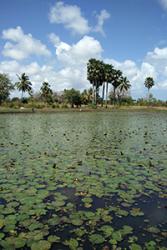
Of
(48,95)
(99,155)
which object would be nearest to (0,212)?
(99,155)

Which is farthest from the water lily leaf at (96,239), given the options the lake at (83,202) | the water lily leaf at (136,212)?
the water lily leaf at (136,212)

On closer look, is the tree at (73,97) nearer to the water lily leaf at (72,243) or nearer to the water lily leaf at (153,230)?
the water lily leaf at (153,230)

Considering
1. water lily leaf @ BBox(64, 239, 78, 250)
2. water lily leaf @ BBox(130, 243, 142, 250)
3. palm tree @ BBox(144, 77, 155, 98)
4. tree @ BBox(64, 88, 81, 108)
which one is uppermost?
palm tree @ BBox(144, 77, 155, 98)

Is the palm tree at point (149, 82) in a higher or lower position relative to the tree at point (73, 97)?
higher

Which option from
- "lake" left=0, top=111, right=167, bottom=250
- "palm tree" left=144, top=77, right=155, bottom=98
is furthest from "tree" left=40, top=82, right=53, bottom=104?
"lake" left=0, top=111, right=167, bottom=250

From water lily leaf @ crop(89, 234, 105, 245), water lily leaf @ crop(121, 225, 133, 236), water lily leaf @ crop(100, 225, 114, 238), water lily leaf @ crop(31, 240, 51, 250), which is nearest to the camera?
water lily leaf @ crop(31, 240, 51, 250)

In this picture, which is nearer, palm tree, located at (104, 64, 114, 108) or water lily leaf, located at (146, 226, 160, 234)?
water lily leaf, located at (146, 226, 160, 234)

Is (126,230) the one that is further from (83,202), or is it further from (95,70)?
(95,70)

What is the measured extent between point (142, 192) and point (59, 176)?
2896 millimetres

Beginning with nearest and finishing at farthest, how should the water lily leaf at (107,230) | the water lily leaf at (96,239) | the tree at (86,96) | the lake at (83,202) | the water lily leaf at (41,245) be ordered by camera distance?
the water lily leaf at (41,245)
the water lily leaf at (96,239)
the lake at (83,202)
the water lily leaf at (107,230)
the tree at (86,96)

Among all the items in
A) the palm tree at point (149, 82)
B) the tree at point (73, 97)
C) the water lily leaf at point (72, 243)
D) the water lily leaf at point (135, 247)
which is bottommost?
the water lily leaf at point (72, 243)

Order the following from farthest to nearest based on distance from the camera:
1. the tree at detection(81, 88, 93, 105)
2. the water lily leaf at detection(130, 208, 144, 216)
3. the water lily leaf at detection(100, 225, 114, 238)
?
the tree at detection(81, 88, 93, 105), the water lily leaf at detection(130, 208, 144, 216), the water lily leaf at detection(100, 225, 114, 238)

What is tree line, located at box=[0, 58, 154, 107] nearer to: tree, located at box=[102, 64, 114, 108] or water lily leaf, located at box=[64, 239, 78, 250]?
tree, located at box=[102, 64, 114, 108]

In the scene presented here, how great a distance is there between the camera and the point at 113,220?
580cm
